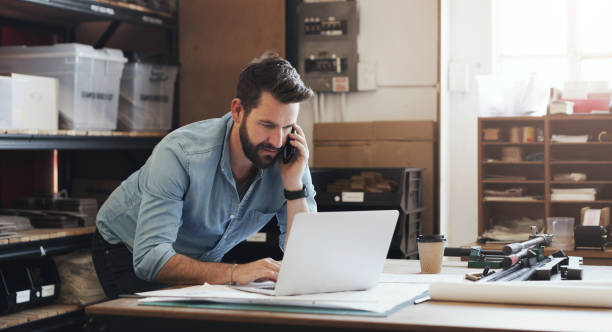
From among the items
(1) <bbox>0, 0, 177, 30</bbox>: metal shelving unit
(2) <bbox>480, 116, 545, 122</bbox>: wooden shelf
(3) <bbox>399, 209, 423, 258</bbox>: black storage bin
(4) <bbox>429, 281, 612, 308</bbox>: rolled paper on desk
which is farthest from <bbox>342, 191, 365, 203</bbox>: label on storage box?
(4) <bbox>429, 281, 612, 308</bbox>: rolled paper on desk

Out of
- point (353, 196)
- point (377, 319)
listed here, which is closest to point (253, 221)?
point (377, 319)

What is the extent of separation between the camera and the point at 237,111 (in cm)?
206

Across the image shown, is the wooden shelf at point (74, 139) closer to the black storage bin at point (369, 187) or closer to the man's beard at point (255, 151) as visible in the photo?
the black storage bin at point (369, 187)

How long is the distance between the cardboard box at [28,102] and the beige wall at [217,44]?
40.6 inches

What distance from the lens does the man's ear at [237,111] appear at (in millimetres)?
2047

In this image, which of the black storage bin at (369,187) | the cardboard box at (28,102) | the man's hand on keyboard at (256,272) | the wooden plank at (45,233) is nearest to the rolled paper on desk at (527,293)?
the man's hand on keyboard at (256,272)

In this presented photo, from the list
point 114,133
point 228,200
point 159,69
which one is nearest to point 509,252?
point 228,200

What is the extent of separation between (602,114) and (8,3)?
313cm

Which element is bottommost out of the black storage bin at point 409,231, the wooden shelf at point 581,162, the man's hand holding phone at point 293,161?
the black storage bin at point 409,231

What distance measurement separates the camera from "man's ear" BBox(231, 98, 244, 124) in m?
2.05

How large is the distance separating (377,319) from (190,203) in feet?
2.87

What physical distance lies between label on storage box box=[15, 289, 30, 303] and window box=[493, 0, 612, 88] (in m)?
3.02

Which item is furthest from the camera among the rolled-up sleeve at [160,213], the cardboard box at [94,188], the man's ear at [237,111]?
the cardboard box at [94,188]

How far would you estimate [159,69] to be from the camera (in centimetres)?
413
